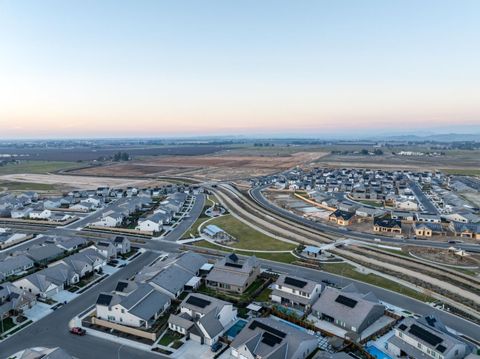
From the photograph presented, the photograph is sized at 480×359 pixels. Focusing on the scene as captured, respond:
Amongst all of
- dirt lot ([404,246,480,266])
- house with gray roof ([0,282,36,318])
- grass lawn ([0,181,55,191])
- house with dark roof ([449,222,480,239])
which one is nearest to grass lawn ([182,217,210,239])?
house with gray roof ([0,282,36,318])

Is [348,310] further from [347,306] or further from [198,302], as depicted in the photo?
[198,302]

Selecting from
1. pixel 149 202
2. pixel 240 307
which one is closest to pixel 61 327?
pixel 240 307

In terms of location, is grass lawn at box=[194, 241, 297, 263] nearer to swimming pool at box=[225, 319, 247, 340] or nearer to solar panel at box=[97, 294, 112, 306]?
swimming pool at box=[225, 319, 247, 340]

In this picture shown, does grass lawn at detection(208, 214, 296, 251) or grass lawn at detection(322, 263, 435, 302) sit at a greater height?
grass lawn at detection(208, 214, 296, 251)

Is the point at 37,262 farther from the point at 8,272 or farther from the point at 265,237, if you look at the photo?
the point at 265,237

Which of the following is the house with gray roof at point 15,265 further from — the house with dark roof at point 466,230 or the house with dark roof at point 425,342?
the house with dark roof at point 466,230

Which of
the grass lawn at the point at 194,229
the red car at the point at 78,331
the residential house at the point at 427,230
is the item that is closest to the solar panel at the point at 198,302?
the red car at the point at 78,331
